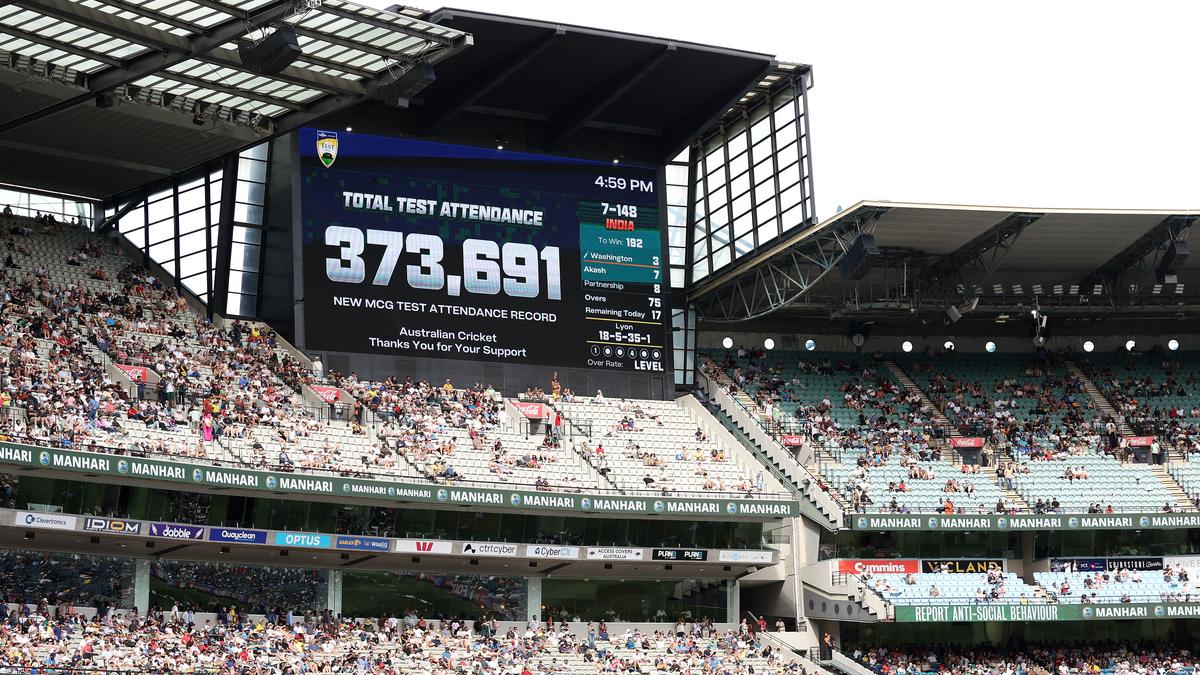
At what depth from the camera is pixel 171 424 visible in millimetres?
A: 45281

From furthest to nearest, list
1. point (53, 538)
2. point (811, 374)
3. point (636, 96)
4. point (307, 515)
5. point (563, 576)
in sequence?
point (811, 374)
point (636, 96)
point (563, 576)
point (307, 515)
point (53, 538)

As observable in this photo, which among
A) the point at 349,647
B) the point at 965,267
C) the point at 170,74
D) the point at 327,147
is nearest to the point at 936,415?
the point at 965,267

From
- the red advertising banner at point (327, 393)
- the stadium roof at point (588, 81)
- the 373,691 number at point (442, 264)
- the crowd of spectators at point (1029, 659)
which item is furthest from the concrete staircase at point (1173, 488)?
the red advertising banner at point (327, 393)

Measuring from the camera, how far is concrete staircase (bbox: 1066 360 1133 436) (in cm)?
5981

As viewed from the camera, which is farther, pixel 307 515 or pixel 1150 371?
pixel 1150 371

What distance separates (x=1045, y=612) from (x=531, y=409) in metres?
16.6

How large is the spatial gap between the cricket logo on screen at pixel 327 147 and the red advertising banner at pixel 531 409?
30.8ft

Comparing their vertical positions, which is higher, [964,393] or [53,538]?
[964,393]

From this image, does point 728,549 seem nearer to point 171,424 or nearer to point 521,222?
point 521,222

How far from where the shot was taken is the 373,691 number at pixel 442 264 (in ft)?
175

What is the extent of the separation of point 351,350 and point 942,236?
61.0 ft

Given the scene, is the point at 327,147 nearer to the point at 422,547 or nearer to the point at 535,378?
the point at 535,378

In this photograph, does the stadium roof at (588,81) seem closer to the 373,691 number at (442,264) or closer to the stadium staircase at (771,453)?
the 373,691 number at (442,264)

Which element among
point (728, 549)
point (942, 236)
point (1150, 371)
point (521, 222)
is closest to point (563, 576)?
point (728, 549)
